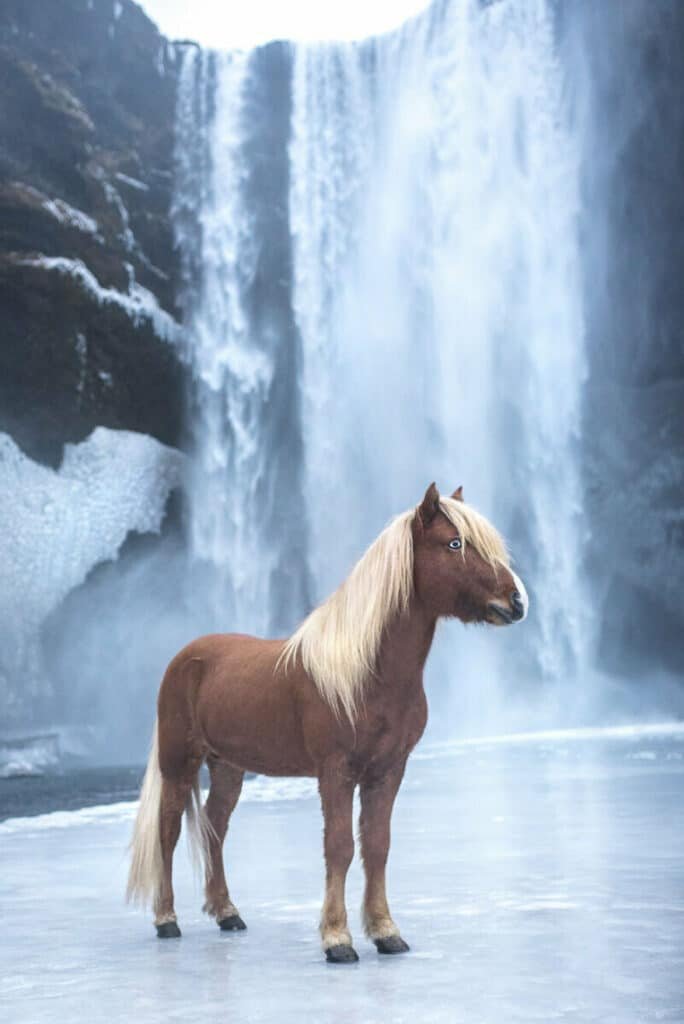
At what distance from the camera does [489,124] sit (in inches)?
1093

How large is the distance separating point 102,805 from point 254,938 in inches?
295

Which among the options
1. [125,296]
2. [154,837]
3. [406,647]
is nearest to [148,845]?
[154,837]

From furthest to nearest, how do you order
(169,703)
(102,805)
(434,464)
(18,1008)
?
(434,464)
(102,805)
(169,703)
(18,1008)

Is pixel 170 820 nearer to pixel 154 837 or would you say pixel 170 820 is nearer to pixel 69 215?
pixel 154 837

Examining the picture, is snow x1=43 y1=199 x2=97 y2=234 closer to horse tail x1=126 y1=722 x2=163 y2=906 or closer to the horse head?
horse tail x1=126 y1=722 x2=163 y2=906

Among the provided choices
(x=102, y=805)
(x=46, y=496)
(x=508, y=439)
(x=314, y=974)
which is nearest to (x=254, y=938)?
(x=314, y=974)

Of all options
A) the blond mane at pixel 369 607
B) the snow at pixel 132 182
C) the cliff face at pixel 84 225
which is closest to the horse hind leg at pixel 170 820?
the blond mane at pixel 369 607

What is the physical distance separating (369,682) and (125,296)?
23541 millimetres

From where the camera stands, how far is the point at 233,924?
4824 mm

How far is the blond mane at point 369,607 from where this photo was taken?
14.0 ft

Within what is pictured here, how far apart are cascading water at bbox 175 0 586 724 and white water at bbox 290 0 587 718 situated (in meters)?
0.04

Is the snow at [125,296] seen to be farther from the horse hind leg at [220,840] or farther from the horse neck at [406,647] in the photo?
the horse neck at [406,647]

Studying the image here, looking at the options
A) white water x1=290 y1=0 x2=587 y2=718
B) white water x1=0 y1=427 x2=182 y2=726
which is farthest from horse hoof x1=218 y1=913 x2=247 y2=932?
white water x1=290 y1=0 x2=587 y2=718

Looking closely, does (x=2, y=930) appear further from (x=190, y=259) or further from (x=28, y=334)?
(x=190, y=259)
